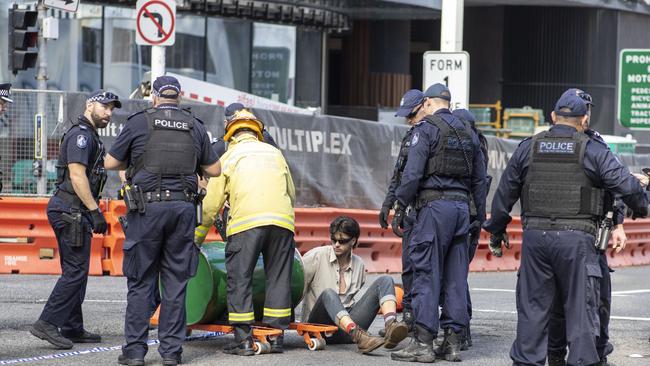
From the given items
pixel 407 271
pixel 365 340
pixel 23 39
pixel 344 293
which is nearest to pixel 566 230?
pixel 365 340

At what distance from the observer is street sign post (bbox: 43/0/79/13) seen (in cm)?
1938

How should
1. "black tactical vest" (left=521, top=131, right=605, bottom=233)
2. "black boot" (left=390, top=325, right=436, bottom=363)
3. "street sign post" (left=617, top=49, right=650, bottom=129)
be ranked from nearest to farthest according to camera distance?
"black tactical vest" (left=521, top=131, right=605, bottom=233), "black boot" (left=390, top=325, right=436, bottom=363), "street sign post" (left=617, top=49, right=650, bottom=129)

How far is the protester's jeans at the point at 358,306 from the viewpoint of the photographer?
1002cm

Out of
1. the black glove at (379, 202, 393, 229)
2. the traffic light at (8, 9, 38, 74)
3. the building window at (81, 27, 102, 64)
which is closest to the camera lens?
the black glove at (379, 202, 393, 229)

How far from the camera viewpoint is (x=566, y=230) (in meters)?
8.71

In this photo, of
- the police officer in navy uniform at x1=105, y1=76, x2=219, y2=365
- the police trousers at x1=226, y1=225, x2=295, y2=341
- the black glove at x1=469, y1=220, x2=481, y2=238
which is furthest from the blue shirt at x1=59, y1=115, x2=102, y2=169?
the black glove at x1=469, y1=220, x2=481, y2=238

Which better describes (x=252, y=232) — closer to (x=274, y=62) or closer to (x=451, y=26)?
(x=451, y=26)

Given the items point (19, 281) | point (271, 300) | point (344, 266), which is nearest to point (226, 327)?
point (271, 300)

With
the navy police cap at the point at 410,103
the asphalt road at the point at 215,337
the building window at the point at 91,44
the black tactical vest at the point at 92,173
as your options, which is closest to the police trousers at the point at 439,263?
the asphalt road at the point at 215,337

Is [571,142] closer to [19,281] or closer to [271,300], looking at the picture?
[271,300]

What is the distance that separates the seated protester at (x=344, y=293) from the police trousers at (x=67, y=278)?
5.49 ft

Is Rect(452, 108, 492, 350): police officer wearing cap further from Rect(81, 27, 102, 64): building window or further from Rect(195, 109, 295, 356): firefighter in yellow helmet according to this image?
Rect(81, 27, 102, 64): building window

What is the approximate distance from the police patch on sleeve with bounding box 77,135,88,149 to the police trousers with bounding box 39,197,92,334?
20.0 inches

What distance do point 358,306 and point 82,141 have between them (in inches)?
93.9
